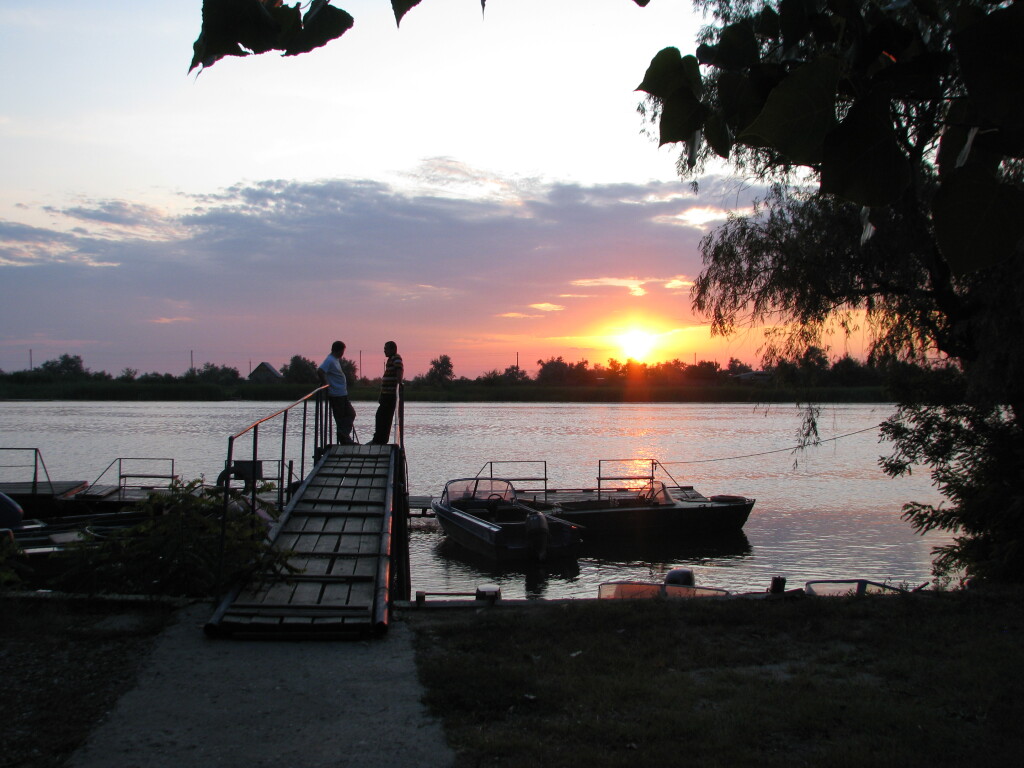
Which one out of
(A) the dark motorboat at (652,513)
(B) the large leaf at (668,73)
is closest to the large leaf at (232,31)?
(B) the large leaf at (668,73)

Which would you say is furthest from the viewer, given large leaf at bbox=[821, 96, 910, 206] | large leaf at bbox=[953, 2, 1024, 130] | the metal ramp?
the metal ramp

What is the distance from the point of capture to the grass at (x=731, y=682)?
4035 mm

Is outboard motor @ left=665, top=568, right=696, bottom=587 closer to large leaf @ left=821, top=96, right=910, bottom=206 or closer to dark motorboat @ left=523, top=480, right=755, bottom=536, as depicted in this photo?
large leaf @ left=821, top=96, right=910, bottom=206

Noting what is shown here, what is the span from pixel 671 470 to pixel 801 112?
143 ft

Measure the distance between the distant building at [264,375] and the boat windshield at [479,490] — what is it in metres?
93.1

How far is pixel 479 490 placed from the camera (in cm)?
2617

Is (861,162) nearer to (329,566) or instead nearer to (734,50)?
(734,50)

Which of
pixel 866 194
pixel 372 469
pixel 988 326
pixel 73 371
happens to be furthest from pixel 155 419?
pixel 866 194

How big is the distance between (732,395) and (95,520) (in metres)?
95.1

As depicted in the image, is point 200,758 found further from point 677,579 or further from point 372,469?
point 677,579

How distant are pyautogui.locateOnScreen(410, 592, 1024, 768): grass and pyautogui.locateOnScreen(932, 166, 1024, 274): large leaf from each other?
11.0 ft

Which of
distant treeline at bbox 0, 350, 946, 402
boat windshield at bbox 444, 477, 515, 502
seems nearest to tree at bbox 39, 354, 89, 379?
distant treeline at bbox 0, 350, 946, 402

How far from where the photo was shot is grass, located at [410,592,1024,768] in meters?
4.04

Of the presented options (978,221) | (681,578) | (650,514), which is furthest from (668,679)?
(650,514)
